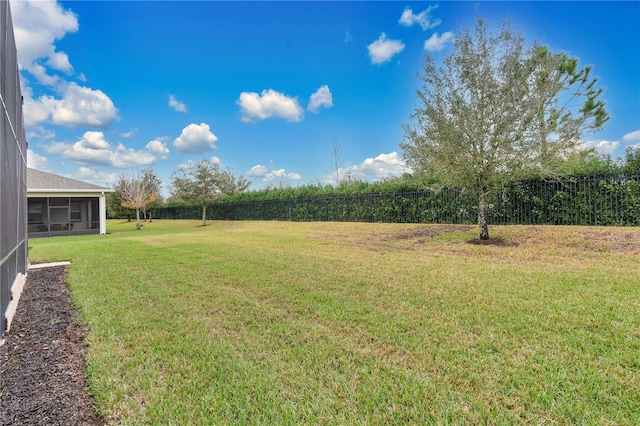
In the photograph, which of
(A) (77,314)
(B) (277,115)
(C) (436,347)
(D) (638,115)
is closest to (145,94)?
(B) (277,115)

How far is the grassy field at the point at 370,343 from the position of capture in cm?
198

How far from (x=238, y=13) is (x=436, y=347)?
12.4m

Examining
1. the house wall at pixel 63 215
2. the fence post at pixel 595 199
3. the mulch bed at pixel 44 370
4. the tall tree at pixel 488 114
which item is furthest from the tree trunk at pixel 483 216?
the house wall at pixel 63 215

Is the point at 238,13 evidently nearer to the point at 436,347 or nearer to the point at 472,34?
the point at 472,34

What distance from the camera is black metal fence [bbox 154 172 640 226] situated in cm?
874

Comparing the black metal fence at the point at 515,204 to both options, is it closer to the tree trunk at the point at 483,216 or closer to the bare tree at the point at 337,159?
the tree trunk at the point at 483,216

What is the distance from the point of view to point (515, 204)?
35.3 feet

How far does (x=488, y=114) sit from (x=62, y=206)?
22579 millimetres

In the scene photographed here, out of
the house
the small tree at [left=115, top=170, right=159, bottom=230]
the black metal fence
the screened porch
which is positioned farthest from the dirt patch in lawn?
the screened porch

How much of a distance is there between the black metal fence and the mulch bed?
923 centimetres

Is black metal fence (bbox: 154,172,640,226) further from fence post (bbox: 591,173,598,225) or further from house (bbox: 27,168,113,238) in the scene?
house (bbox: 27,168,113,238)

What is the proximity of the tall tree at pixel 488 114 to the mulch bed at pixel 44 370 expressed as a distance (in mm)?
8670

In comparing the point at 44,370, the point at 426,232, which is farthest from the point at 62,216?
the point at 44,370

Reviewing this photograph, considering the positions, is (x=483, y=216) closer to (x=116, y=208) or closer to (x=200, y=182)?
(x=200, y=182)
